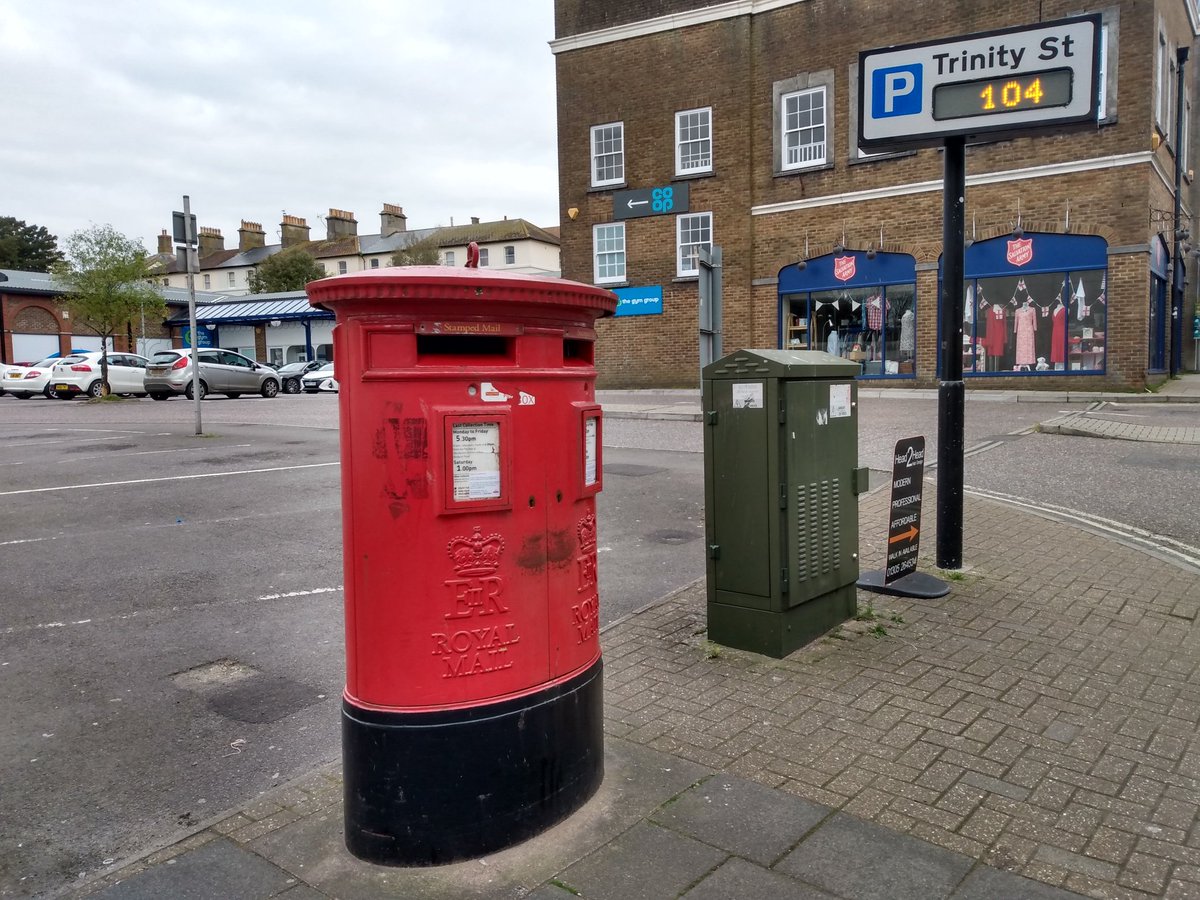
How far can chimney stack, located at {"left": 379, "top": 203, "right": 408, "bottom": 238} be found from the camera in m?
67.3

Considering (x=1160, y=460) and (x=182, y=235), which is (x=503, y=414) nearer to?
(x=1160, y=460)

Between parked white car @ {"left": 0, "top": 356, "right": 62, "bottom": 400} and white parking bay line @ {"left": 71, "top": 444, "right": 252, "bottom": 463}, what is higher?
parked white car @ {"left": 0, "top": 356, "right": 62, "bottom": 400}

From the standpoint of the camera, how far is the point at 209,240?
70125 mm

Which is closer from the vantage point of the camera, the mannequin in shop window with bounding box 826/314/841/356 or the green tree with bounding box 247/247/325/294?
the mannequin in shop window with bounding box 826/314/841/356

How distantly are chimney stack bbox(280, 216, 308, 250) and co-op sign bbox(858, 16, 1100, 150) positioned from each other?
6794cm

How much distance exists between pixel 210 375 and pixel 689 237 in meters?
14.3

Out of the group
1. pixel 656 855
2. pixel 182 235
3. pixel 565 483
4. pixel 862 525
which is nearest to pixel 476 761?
pixel 656 855

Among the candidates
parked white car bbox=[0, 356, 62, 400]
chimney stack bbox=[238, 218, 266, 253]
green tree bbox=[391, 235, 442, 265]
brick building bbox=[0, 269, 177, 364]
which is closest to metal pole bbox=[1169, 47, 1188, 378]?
parked white car bbox=[0, 356, 62, 400]

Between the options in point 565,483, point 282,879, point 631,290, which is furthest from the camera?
point 631,290

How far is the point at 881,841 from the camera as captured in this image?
2.93 meters

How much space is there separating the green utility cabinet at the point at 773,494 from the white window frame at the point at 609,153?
23650mm

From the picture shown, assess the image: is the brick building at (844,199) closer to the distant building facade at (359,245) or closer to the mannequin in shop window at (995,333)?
the mannequin in shop window at (995,333)

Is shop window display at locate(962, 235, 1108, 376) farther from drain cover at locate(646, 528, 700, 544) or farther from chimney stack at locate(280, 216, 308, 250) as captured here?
chimney stack at locate(280, 216, 308, 250)

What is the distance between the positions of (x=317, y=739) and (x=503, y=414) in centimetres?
192
